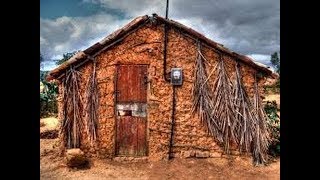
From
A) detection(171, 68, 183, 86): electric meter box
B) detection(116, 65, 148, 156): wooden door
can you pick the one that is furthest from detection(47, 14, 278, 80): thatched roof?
detection(171, 68, 183, 86): electric meter box

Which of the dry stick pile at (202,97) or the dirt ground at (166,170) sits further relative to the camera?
the dry stick pile at (202,97)

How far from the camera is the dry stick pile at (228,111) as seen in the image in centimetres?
989

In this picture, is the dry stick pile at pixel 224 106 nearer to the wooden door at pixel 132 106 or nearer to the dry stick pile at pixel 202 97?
the dry stick pile at pixel 202 97

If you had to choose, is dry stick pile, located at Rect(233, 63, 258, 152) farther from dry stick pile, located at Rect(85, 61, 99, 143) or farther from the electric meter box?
dry stick pile, located at Rect(85, 61, 99, 143)

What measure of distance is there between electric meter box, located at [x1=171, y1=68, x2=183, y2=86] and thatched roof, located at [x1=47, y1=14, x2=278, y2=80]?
1.09 metres

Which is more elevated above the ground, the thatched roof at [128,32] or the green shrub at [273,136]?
the thatched roof at [128,32]

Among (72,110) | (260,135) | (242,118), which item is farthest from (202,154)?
(72,110)

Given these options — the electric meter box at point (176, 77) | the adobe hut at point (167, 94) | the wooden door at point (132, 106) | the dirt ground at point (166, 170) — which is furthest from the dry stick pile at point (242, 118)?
the wooden door at point (132, 106)

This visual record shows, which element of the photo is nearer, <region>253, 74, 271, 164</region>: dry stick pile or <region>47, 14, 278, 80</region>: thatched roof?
<region>47, 14, 278, 80</region>: thatched roof

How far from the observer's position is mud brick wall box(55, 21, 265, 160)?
9945mm

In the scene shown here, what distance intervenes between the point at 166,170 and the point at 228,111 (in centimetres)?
241

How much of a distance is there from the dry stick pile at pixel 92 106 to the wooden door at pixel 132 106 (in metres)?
0.62
